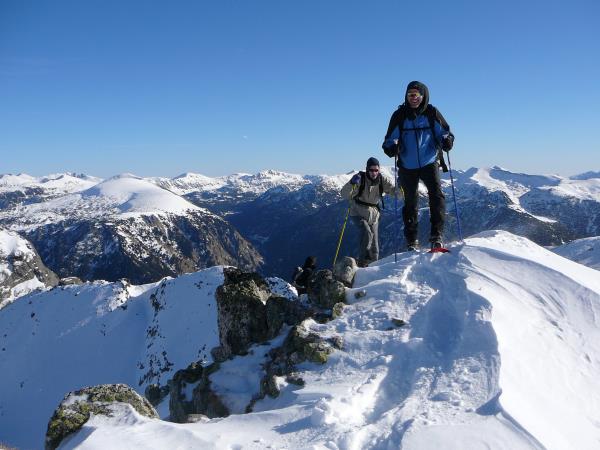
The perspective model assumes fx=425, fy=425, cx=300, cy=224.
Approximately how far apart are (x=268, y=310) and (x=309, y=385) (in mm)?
5759

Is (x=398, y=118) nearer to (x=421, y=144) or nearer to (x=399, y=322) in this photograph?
(x=421, y=144)

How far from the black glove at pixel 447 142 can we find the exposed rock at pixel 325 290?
503cm

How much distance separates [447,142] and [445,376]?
7.09 m

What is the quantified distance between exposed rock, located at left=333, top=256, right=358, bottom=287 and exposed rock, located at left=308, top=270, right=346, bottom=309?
8.8 inches

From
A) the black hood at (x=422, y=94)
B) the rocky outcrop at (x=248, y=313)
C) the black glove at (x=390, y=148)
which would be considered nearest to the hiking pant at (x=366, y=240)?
the black glove at (x=390, y=148)

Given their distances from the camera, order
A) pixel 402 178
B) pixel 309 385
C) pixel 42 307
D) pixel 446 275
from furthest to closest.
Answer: pixel 42 307 < pixel 402 178 < pixel 446 275 < pixel 309 385

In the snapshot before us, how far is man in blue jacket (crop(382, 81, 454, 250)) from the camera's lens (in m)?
12.5

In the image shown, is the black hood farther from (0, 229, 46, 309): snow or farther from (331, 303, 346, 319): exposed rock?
(0, 229, 46, 309): snow

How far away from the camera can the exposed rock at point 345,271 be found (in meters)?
13.0

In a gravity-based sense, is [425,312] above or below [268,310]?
above

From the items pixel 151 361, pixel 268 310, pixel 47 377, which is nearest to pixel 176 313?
pixel 151 361

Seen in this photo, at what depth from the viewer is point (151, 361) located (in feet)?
206

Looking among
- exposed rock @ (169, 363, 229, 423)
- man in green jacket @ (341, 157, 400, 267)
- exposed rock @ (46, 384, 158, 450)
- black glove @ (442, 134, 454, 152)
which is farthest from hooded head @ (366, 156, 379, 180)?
exposed rock @ (46, 384, 158, 450)

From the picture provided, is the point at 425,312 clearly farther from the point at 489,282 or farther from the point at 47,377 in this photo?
the point at 47,377
